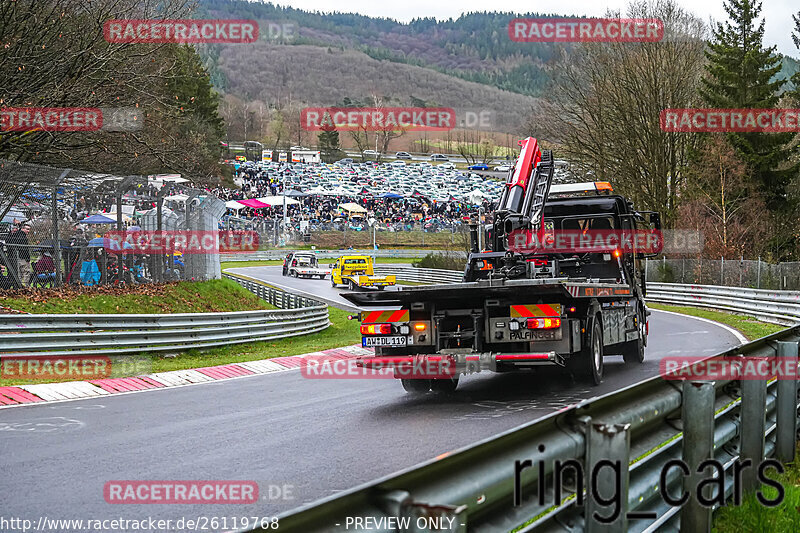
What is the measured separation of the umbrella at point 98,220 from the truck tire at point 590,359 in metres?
10.9

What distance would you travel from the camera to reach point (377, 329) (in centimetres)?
1066

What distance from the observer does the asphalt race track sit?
625 cm

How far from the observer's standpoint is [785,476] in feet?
21.0

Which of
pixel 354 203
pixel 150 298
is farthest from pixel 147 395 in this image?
pixel 354 203

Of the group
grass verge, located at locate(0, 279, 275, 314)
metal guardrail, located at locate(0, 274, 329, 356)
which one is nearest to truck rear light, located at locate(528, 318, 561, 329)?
metal guardrail, located at locate(0, 274, 329, 356)

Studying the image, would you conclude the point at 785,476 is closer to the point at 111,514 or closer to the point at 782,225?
the point at 111,514

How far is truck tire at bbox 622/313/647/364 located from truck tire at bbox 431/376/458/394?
3847mm

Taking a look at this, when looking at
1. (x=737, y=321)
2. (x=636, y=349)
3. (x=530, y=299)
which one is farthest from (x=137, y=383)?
(x=737, y=321)

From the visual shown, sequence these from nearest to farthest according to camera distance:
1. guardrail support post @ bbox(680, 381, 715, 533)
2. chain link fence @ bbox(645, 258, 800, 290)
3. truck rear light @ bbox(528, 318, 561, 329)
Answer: guardrail support post @ bbox(680, 381, 715, 533) → truck rear light @ bbox(528, 318, 561, 329) → chain link fence @ bbox(645, 258, 800, 290)

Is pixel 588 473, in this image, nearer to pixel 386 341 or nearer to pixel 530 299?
→ pixel 530 299

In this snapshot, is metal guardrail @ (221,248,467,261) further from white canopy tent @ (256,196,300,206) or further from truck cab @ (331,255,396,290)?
truck cab @ (331,255,396,290)

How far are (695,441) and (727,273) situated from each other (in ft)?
108

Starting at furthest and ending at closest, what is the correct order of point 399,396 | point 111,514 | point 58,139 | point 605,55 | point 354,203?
1. point 354,203
2. point 605,55
3. point 58,139
4. point 399,396
5. point 111,514

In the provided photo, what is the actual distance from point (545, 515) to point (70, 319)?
500 inches
